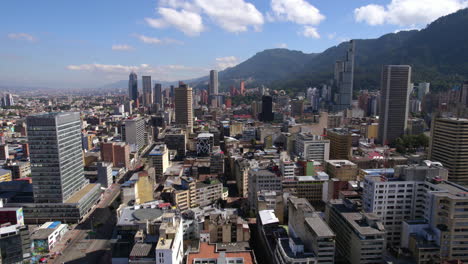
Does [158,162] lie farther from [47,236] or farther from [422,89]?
[422,89]

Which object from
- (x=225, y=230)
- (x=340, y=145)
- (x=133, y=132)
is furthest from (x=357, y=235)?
(x=133, y=132)

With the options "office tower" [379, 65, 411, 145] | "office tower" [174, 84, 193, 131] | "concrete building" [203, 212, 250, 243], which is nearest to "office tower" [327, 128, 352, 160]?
"office tower" [379, 65, 411, 145]

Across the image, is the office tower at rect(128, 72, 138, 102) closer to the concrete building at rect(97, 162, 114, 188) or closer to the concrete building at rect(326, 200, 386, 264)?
the concrete building at rect(97, 162, 114, 188)

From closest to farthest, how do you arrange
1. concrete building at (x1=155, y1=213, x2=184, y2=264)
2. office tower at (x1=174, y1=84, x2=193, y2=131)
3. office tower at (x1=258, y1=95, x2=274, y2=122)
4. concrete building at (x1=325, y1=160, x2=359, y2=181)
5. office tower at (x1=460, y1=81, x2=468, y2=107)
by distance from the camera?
concrete building at (x1=155, y1=213, x2=184, y2=264)
concrete building at (x1=325, y1=160, x2=359, y2=181)
office tower at (x1=460, y1=81, x2=468, y2=107)
office tower at (x1=174, y1=84, x2=193, y2=131)
office tower at (x1=258, y1=95, x2=274, y2=122)

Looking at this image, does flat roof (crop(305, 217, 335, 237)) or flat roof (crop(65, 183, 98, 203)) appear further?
flat roof (crop(65, 183, 98, 203))

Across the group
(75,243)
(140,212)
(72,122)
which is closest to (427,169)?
(140,212)

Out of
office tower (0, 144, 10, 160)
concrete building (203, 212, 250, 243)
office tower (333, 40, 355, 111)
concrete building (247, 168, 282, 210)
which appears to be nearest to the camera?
concrete building (203, 212, 250, 243)

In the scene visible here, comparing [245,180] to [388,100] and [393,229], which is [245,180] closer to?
[393,229]
